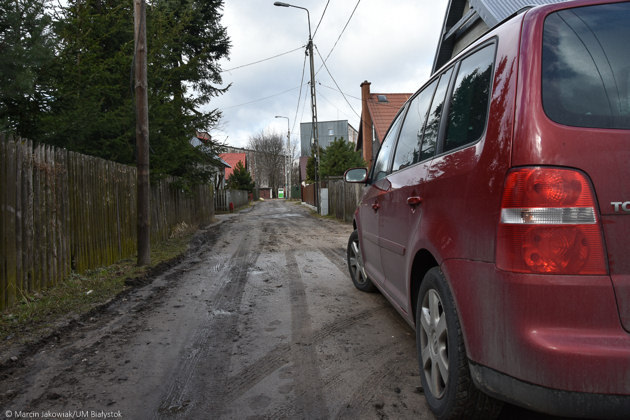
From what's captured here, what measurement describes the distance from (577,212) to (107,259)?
729 centimetres

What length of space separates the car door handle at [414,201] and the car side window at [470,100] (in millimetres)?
360

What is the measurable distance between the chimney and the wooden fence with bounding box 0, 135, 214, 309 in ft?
75.3

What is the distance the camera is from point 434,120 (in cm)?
271

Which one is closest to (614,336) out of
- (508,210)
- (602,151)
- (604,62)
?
(508,210)

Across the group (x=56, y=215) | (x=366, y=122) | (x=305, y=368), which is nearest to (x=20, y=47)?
(x=56, y=215)

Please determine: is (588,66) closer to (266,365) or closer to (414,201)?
(414,201)

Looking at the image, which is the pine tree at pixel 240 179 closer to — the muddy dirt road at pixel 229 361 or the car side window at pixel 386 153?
the muddy dirt road at pixel 229 361

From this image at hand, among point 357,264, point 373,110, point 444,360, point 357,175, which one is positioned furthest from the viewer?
point 373,110

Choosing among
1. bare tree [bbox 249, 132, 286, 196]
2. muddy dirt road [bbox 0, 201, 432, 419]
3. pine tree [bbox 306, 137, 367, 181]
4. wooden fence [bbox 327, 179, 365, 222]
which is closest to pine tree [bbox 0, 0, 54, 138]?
muddy dirt road [bbox 0, 201, 432, 419]

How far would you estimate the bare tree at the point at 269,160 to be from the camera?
78.9m

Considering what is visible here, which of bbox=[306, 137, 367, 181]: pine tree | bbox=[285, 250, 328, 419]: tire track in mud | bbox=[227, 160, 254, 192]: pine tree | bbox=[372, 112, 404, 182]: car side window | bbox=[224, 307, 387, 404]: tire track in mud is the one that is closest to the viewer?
bbox=[285, 250, 328, 419]: tire track in mud

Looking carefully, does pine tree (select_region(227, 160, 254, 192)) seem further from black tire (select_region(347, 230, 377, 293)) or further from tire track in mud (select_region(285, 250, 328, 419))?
tire track in mud (select_region(285, 250, 328, 419))

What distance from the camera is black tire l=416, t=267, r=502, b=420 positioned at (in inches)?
75.9

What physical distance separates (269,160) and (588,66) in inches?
3209
